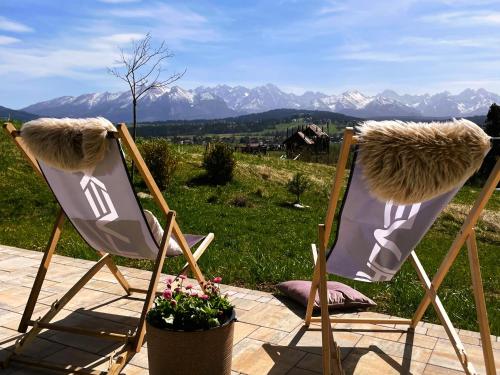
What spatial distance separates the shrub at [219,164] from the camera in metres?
12.0

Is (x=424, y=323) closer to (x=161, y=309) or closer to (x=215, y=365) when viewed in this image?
(x=215, y=365)

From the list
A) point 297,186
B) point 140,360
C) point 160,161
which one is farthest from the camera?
point 297,186

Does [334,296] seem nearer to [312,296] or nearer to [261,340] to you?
[312,296]

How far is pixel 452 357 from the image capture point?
2867mm

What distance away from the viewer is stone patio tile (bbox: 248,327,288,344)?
3.10 m

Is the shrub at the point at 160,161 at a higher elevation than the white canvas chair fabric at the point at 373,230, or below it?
below

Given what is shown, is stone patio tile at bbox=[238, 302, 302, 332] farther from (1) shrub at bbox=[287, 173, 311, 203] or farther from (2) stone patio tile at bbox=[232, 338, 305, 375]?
(1) shrub at bbox=[287, 173, 311, 203]

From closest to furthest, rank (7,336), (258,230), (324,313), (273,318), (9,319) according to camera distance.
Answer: (324,313), (7,336), (9,319), (273,318), (258,230)

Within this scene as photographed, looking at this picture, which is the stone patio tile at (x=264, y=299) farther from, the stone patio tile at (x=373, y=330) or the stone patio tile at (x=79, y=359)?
the stone patio tile at (x=79, y=359)

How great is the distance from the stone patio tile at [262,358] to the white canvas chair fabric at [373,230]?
1.83 ft

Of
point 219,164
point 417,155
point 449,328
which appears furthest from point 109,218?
point 219,164

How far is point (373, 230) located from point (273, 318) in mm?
1189

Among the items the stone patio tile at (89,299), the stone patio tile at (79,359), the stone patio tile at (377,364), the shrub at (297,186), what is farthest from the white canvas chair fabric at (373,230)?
the shrub at (297,186)

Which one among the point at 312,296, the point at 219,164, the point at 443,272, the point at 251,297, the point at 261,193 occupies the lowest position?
the point at 261,193
